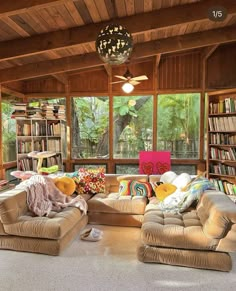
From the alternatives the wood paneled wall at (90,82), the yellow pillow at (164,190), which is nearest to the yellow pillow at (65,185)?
the yellow pillow at (164,190)

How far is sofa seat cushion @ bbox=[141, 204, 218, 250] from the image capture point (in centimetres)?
251

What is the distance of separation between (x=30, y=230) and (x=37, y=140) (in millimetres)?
3676

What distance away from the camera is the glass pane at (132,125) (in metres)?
6.51

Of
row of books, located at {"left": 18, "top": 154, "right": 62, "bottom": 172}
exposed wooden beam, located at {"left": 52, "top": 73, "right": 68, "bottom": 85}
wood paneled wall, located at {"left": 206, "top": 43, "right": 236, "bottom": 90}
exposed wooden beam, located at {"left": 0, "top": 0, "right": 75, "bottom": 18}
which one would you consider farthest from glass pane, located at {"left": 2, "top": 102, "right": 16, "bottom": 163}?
wood paneled wall, located at {"left": 206, "top": 43, "right": 236, "bottom": 90}

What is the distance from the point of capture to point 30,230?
9.21 ft

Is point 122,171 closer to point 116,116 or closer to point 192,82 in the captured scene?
point 116,116

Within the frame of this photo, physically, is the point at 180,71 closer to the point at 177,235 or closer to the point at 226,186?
the point at 226,186

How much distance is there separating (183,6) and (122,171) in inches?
157

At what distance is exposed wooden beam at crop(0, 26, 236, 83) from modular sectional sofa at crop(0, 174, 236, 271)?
2.92 m

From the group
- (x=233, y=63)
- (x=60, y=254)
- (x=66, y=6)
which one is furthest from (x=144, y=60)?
(x=60, y=254)

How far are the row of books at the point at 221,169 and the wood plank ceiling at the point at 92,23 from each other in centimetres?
257

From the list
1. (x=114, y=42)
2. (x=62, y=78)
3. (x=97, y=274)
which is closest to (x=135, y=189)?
(x=97, y=274)

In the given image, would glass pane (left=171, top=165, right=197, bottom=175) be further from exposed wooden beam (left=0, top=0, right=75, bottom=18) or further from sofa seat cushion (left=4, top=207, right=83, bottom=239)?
exposed wooden beam (left=0, top=0, right=75, bottom=18)

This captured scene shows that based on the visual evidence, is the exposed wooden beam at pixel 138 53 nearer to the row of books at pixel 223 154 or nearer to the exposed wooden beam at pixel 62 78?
the exposed wooden beam at pixel 62 78
